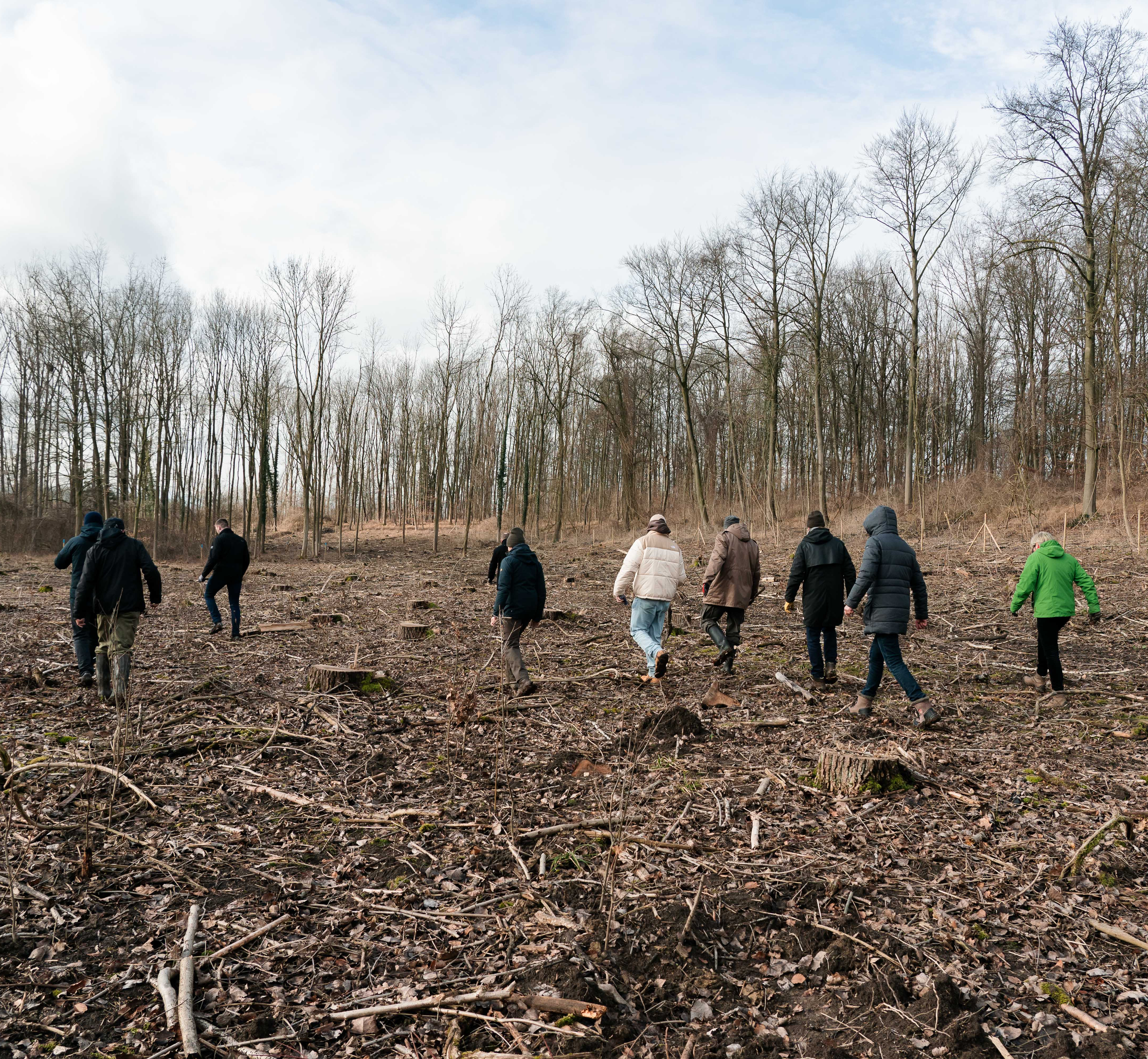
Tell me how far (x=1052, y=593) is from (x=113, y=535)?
1022 centimetres

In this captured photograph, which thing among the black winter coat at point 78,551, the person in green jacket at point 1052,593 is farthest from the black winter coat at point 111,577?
the person in green jacket at point 1052,593

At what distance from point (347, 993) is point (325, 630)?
33.4ft

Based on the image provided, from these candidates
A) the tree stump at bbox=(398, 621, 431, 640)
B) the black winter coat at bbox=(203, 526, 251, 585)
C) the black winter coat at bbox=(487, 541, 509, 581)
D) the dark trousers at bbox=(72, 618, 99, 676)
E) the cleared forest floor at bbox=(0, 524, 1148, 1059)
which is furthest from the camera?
the tree stump at bbox=(398, 621, 431, 640)

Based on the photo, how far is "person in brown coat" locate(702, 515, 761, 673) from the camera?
30.5 feet

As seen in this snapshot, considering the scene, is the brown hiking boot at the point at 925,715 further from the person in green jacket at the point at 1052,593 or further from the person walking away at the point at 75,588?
the person walking away at the point at 75,588

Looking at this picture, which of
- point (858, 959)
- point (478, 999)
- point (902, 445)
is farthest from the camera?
point (902, 445)

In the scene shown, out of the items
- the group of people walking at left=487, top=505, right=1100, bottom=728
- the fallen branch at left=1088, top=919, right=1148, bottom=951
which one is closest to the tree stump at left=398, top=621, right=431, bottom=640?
the group of people walking at left=487, top=505, right=1100, bottom=728

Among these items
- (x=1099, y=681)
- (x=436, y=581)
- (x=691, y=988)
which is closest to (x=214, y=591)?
(x=436, y=581)

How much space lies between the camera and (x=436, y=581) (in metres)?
20.8

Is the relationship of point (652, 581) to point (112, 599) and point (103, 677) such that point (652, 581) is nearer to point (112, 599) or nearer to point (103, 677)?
point (112, 599)

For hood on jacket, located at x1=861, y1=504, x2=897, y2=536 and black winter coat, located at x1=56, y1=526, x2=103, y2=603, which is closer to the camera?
hood on jacket, located at x1=861, y1=504, x2=897, y2=536

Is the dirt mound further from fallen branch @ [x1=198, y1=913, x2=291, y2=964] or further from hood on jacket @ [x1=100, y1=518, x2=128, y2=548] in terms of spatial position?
hood on jacket @ [x1=100, y1=518, x2=128, y2=548]

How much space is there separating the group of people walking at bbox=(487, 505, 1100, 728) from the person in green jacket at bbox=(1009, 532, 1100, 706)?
1 centimetres

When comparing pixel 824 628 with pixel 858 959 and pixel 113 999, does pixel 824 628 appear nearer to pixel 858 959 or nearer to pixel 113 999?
pixel 858 959
